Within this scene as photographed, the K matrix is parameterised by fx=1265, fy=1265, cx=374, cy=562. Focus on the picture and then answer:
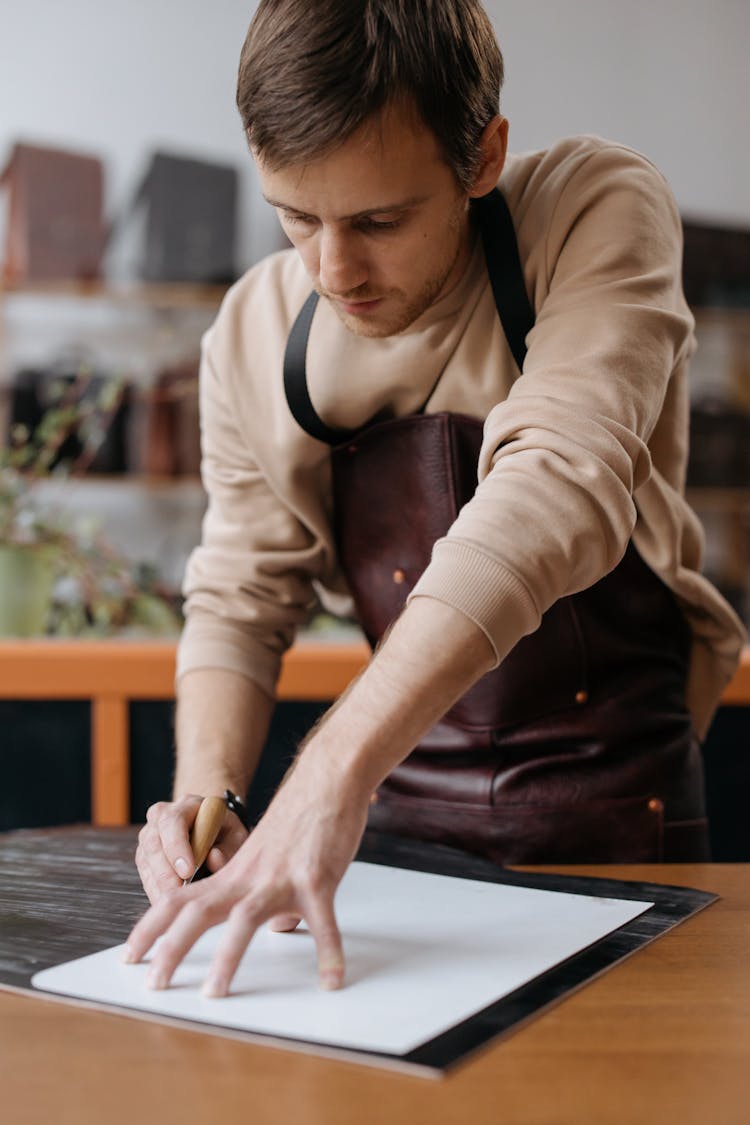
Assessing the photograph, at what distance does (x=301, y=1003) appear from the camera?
28.3 inches

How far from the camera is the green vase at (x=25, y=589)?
2230 millimetres

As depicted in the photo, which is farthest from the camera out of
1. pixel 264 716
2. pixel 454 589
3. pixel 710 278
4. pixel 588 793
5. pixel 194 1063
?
pixel 710 278

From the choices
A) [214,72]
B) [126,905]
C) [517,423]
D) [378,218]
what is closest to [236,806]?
[126,905]

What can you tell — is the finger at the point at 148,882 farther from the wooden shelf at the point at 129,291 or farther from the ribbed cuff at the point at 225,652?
the wooden shelf at the point at 129,291

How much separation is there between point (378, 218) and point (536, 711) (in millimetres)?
491

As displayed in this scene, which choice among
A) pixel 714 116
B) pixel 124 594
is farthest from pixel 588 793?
pixel 714 116

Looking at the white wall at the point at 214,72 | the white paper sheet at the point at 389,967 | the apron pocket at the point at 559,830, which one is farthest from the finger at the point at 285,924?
the white wall at the point at 214,72

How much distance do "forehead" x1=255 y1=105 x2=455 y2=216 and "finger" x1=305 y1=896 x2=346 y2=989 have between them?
0.54 meters

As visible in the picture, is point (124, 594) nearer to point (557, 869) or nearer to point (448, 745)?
point (448, 745)

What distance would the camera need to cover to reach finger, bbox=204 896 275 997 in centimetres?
74

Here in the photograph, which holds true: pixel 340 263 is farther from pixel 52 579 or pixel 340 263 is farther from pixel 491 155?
pixel 52 579

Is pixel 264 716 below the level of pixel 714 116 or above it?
below

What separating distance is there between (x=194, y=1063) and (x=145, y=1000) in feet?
0.31

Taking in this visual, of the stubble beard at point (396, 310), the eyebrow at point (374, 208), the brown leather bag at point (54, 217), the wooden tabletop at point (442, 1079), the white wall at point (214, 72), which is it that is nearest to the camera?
the wooden tabletop at point (442, 1079)
